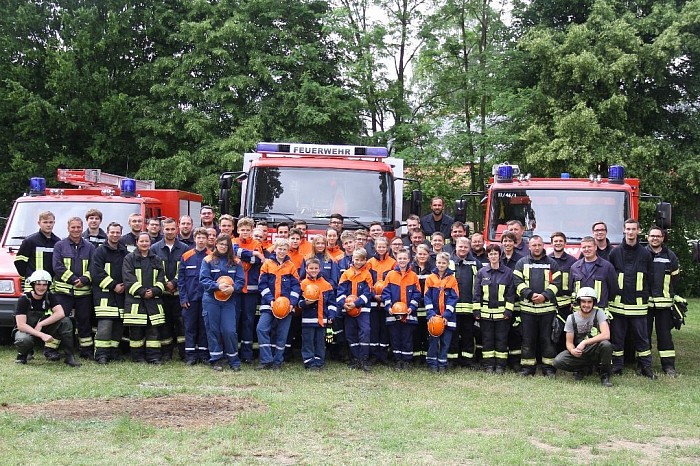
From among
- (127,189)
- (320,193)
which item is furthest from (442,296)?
(127,189)

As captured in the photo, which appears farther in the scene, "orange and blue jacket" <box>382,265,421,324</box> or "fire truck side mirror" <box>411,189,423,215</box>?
"fire truck side mirror" <box>411,189,423,215</box>

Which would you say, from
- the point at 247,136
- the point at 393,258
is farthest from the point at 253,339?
the point at 247,136

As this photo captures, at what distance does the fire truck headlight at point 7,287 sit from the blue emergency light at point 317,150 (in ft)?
12.9

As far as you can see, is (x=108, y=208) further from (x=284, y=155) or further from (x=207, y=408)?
Answer: (x=207, y=408)

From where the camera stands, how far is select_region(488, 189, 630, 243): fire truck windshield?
1094cm

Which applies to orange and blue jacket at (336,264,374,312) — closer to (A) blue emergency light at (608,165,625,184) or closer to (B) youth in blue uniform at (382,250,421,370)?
(B) youth in blue uniform at (382,250,421,370)

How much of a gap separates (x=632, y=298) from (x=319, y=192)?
4370 millimetres

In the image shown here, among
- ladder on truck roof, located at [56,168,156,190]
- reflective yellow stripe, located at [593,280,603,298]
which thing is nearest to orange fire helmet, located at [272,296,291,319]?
reflective yellow stripe, located at [593,280,603,298]

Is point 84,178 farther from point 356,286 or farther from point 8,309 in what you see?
point 356,286

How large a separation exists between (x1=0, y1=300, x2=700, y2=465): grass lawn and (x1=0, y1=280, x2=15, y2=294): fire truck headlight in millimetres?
1009

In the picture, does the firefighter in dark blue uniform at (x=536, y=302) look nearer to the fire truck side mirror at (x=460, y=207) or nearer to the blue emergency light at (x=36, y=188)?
the fire truck side mirror at (x=460, y=207)

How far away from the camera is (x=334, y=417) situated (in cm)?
699

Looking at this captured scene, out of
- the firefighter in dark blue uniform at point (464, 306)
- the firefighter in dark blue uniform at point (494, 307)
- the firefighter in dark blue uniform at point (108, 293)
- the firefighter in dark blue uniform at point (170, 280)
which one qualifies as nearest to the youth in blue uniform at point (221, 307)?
the firefighter in dark blue uniform at point (170, 280)

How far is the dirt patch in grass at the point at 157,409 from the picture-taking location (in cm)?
674
